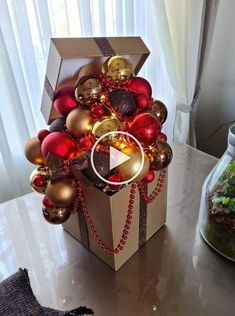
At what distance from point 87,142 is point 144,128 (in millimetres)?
94

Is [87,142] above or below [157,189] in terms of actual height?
above

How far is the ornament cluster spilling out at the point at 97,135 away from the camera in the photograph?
422mm

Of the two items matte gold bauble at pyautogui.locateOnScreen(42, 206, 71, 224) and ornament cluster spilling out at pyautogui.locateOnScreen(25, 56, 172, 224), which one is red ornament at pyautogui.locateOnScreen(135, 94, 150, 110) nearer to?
ornament cluster spilling out at pyautogui.locateOnScreen(25, 56, 172, 224)

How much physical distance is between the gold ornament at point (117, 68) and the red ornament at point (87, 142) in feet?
0.37

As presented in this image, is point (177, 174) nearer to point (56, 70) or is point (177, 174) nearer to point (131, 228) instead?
point (131, 228)

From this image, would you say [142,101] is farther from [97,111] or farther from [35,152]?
[35,152]

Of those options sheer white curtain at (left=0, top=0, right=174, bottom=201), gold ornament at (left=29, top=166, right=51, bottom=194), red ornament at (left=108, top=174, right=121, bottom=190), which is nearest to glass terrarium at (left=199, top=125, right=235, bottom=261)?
red ornament at (left=108, top=174, right=121, bottom=190)

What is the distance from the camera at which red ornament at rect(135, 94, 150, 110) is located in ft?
1.55

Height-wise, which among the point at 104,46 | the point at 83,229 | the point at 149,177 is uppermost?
the point at 104,46

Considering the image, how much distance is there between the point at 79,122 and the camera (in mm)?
430

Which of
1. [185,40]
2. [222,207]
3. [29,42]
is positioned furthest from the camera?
[185,40]

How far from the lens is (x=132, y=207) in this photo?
47cm

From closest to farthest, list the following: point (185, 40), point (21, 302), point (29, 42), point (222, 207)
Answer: point (21, 302) < point (222, 207) < point (29, 42) < point (185, 40)
